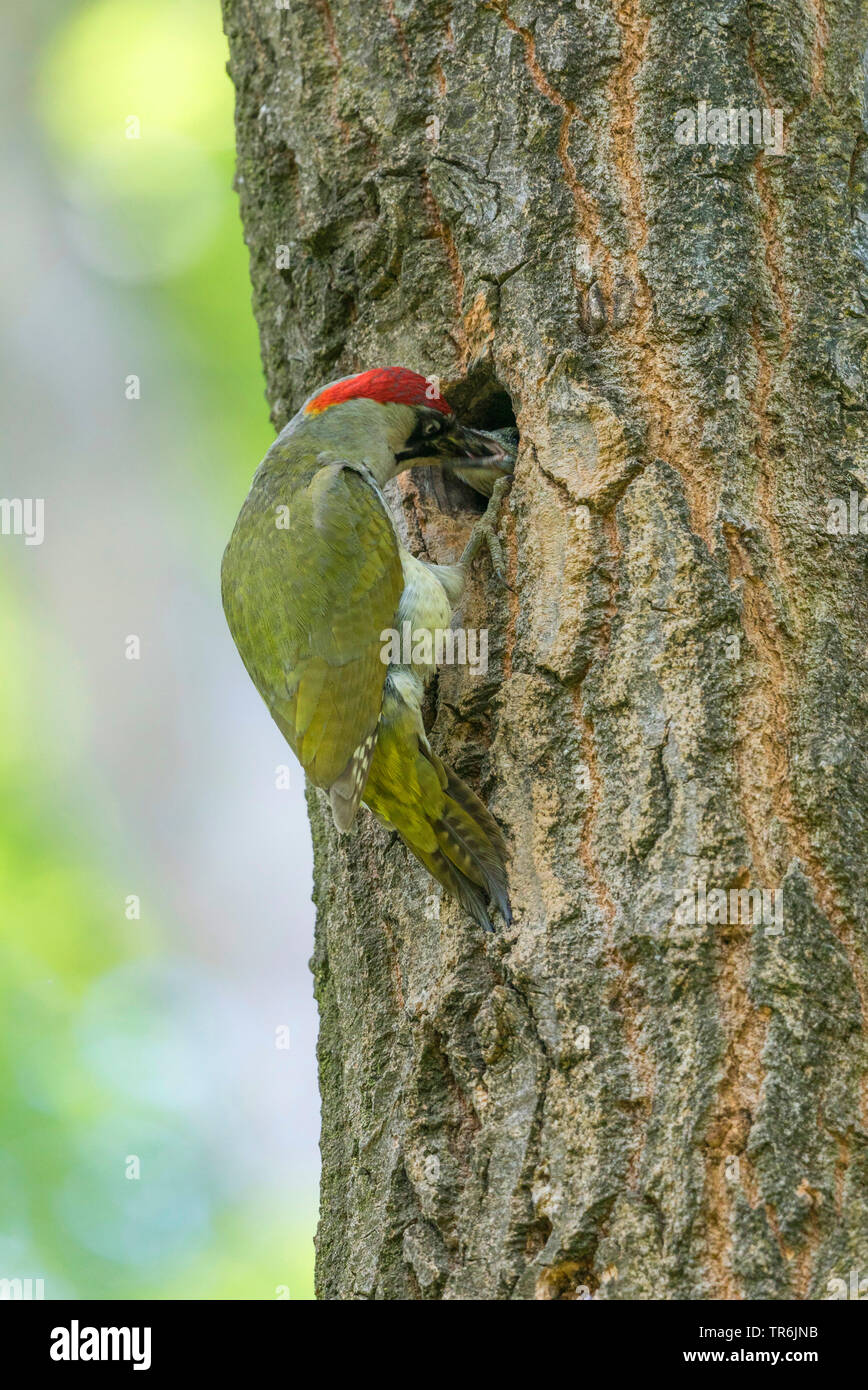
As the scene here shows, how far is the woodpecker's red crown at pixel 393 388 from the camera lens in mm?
3125

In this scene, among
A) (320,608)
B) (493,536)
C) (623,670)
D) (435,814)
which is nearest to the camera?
(623,670)

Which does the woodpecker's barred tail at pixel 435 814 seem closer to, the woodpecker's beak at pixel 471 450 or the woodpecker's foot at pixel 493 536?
the woodpecker's foot at pixel 493 536

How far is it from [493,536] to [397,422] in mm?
550

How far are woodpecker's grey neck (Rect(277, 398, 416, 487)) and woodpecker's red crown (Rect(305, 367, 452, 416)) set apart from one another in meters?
0.03

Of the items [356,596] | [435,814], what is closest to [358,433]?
[356,596]

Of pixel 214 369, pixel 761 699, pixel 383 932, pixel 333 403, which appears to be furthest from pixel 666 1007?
pixel 214 369

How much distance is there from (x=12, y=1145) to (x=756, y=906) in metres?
3.94

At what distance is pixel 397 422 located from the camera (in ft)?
10.7

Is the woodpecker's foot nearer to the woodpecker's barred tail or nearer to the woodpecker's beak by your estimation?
the woodpecker's beak

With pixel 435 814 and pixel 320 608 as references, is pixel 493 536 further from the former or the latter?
pixel 435 814

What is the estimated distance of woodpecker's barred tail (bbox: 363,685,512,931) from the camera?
2545mm

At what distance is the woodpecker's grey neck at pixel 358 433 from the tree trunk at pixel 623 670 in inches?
5.4

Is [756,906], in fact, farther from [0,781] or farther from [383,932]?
[0,781]

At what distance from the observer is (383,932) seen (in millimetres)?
2824
